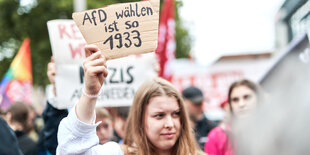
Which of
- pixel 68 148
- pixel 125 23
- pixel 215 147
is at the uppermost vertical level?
pixel 125 23

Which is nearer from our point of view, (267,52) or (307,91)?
(307,91)

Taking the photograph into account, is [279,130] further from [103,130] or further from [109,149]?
[103,130]

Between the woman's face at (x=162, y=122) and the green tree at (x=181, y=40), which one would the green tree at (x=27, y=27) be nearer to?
the green tree at (x=181, y=40)

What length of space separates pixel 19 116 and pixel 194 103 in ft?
7.17

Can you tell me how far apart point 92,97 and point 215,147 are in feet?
6.08

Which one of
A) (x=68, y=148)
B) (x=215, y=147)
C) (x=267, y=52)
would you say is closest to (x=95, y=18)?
(x=68, y=148)

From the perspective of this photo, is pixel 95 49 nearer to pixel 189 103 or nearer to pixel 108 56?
pixel 108 56

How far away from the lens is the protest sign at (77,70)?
3.42 m

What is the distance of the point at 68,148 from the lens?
1.77m

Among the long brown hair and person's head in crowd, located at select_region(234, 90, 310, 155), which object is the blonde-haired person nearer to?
the long brown hair

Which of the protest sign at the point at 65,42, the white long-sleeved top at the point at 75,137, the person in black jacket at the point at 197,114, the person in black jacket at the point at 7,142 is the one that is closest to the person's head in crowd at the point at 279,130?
the white long-sleeved top at the point at 75,137

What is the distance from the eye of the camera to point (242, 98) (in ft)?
11.7

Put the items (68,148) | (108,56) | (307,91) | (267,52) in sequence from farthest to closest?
(267,52) → (108,56) → (68,148) → (307,91)

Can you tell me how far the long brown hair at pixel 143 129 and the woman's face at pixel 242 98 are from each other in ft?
4.26
